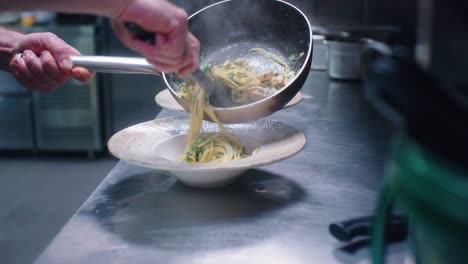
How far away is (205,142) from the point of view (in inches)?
48.2

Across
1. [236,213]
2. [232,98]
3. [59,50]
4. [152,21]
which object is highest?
[152,21]

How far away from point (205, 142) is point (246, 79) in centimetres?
21

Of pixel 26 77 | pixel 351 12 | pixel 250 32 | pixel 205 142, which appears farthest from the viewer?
pixel 351 12

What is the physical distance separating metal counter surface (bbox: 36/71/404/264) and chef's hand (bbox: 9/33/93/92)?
0.24 meters

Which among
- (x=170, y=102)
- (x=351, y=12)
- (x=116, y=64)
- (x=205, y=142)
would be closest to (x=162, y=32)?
(x=116, y=64)

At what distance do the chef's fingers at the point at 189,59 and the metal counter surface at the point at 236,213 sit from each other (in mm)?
228

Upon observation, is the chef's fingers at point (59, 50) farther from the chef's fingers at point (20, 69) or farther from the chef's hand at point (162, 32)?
the chef's hand at point (162, 32)

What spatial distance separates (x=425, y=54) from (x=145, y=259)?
53 centimetres

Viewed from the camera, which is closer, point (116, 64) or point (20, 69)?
point (116, 64)

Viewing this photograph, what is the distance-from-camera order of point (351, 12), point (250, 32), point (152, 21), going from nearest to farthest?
1. point (152, 21)
2. point (250, 32)
3. point (351, 12)

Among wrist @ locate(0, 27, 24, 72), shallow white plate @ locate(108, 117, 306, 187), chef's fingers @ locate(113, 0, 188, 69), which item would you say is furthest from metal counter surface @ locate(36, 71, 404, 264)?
wrist @ locate(0, 27, 24, 72)

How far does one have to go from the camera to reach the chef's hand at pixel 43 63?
1.26m

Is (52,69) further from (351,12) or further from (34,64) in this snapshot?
(351,12)

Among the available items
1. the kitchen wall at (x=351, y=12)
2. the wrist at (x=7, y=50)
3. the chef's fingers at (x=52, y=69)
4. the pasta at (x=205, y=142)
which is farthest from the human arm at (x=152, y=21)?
the kitchen wall at (x=351, y=12)
